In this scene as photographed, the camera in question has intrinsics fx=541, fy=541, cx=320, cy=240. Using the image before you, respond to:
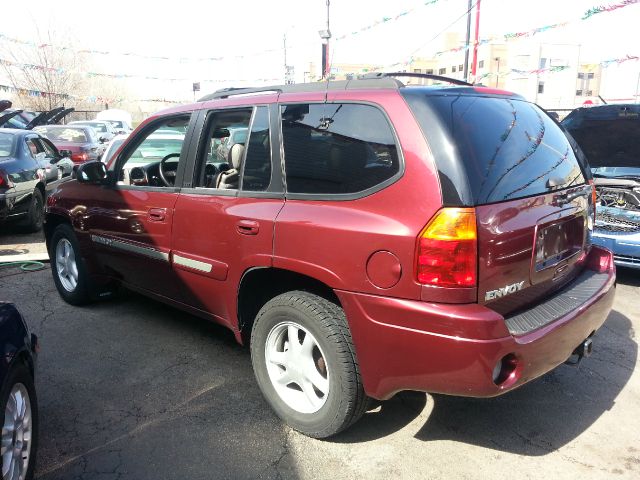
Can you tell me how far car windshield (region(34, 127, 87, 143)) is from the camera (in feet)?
47.3

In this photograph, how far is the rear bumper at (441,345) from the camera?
228 centimetres

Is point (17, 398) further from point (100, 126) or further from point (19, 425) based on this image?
point (100, 126)

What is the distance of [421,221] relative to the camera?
7.72 ft

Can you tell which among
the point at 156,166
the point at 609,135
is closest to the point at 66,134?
the point at 156,166

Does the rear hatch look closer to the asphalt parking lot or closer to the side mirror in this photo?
the asphalt parking lot

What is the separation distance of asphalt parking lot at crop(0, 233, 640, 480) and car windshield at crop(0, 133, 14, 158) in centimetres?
501

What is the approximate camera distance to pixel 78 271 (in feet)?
15.5

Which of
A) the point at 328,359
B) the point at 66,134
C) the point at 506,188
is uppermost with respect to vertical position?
the point at 506,188

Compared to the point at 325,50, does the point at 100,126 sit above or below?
below

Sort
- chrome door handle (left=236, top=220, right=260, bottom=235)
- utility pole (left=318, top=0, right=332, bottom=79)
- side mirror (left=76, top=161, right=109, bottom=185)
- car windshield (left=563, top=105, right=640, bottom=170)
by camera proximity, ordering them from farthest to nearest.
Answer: utility pole (left=318, top=0, right=332, bottom=79)
car windshield (left=563, top=105, right=640, bottom=170)
side mirror (left=76, top=161, right=109, bottom=185)
chrome door handle (left=236, top=220, right=260, bottom=235)

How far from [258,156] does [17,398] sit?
67.9 inches

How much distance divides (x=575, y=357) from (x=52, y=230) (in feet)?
15.0

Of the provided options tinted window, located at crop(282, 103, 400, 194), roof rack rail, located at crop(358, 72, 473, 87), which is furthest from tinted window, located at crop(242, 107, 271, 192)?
roof rack rail, located at crop(358, 72, 473, 87)

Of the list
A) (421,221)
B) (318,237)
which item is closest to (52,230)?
(318,237)
